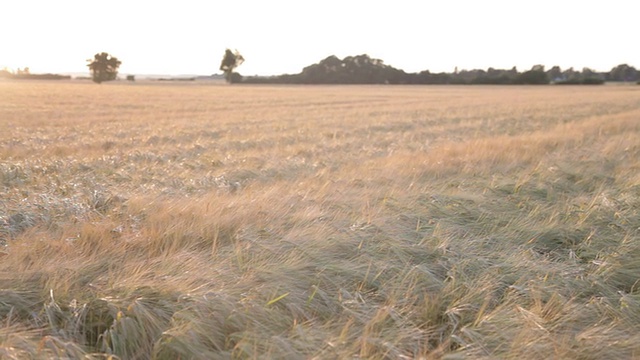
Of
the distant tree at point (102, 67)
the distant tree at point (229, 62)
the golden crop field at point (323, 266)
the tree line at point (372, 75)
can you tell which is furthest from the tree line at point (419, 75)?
the golden crop field at point (323, 266)

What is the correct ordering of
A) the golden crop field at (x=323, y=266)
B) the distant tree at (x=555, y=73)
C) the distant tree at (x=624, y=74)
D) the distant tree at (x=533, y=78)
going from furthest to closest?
the distant tree at (x=624, y=74) → the distant tree at (x=555, y=73) → the distant tree at (x=533, y=78) → the golden crop field at (x=323, y=266)

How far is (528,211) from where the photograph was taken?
4980 millimetres

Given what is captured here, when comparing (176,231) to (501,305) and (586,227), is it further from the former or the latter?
(586,227)

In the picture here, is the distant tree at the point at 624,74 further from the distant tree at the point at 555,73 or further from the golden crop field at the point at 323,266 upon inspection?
the golden crop field at the point at 323,266

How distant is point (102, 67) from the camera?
91.9m

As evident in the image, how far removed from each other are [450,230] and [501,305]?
1318mm

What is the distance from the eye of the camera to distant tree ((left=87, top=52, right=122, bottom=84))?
300 ft

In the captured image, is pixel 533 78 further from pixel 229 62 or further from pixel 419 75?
pixel 229 62

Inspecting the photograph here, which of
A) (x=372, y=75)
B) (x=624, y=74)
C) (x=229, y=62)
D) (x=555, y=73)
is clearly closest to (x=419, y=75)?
(x=372, y=75)

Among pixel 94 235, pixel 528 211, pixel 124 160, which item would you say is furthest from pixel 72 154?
pixel 528 211

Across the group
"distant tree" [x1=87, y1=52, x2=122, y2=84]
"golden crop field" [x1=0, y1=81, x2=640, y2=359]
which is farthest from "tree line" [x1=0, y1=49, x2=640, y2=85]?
"golden crop field" [x1=0, y1=81, x2=640, y2=359]

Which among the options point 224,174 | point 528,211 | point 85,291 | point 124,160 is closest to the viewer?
point 85,291

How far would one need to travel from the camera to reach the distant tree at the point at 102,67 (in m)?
91.3

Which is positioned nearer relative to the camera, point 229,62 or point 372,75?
point 372,75
